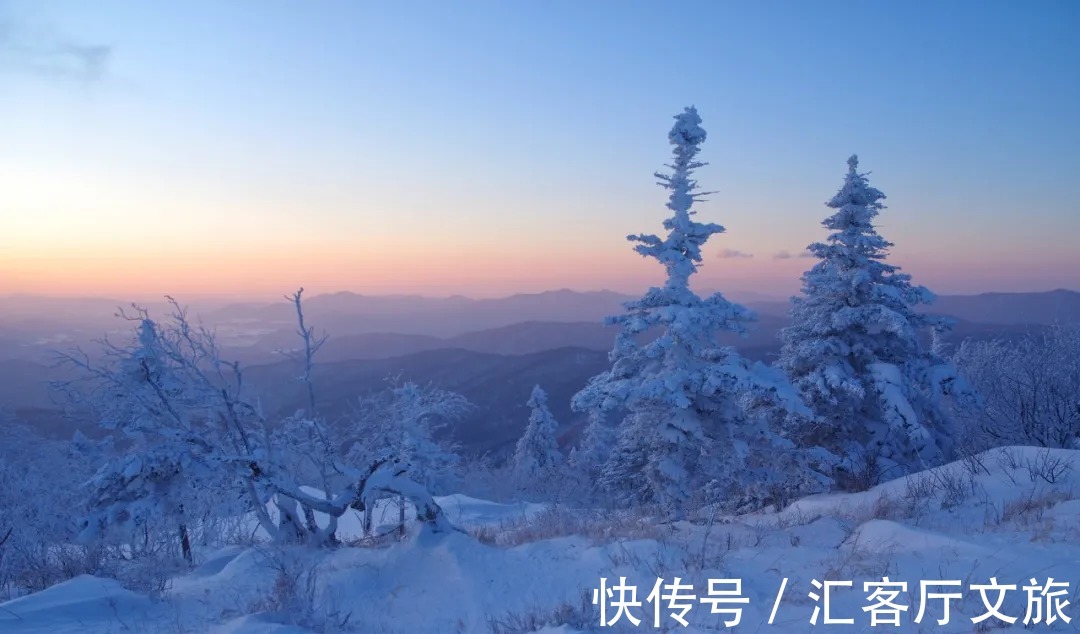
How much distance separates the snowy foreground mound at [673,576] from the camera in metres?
4.50

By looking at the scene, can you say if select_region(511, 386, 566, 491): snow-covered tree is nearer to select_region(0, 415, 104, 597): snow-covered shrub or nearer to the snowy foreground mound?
select_region(0, 415, 104, 597): snow-covered shrub

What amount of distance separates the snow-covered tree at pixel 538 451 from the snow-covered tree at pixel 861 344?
86.0 ft

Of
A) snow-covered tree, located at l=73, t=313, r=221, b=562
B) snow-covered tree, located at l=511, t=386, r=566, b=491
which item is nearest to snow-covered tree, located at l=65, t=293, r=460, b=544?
snow-covered tree, located at l=73, t=313, r=221, b=562

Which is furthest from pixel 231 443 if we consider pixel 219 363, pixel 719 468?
pixel 719 468

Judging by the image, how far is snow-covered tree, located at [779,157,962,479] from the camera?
17422 millimetres

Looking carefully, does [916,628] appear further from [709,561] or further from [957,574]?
[709,561]

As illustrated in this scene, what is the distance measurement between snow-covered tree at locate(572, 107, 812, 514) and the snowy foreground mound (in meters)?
7.86

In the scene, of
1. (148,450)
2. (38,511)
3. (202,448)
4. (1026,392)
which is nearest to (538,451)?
(38,511)

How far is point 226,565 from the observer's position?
768 cm

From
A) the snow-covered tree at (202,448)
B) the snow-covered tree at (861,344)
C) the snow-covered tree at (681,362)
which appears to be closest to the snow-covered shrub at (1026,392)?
the snow-covered tree at (861,344)

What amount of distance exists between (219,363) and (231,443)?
1.46 metres

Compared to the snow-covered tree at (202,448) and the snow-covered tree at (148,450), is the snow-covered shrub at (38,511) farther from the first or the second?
the snow-covered tree at (202,448)

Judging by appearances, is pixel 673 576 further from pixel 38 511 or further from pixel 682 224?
pixel 38 511

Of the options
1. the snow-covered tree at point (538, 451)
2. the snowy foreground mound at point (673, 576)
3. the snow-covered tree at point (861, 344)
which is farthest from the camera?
the snow-covered tree at point (538, 451)
